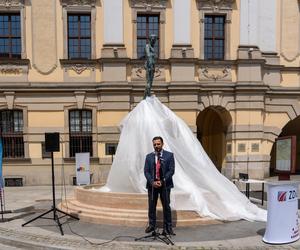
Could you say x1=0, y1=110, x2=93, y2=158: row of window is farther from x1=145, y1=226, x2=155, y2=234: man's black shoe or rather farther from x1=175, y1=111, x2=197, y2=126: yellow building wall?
x1=145, y1=226, x2=155, y2=234: man's black shoe

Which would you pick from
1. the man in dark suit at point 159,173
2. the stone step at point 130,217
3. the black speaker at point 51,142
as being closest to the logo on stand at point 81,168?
the stone step at point 130,217

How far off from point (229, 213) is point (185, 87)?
10438 millimetres

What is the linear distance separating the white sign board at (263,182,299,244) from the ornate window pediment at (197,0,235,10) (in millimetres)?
14372

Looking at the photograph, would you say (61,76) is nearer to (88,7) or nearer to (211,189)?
(88,7)

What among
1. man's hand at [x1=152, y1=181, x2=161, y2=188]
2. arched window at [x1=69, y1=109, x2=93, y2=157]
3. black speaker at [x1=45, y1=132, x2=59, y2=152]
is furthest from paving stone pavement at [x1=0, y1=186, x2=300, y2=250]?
arched window at [x1=69, y1=109, x2=93, y2=157]

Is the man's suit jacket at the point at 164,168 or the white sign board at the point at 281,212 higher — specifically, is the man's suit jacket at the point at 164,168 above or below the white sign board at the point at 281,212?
above

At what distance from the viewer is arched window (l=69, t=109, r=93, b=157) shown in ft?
60.4

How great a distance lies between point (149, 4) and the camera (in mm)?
18703

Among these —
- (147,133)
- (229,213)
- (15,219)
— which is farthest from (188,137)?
(15,219)

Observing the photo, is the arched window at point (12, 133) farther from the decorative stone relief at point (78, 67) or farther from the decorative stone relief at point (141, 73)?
the decorative stone relief at point (141, 73)

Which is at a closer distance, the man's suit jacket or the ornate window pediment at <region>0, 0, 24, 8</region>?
the man's suit jacket

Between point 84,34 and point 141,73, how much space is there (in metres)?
3.66

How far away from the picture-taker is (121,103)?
18.2 m

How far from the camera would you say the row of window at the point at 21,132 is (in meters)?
18.1
